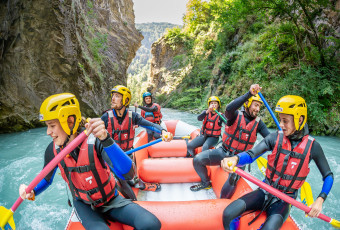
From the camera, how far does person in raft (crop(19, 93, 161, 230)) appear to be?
1512 mm

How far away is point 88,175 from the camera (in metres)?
1.63

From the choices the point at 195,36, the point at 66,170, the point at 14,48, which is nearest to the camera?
the point at 66,170

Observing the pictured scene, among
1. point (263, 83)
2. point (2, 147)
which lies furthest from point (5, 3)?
point (263, 83)

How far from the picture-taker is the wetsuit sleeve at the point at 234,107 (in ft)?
8.57

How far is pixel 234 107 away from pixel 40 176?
2.50 metres

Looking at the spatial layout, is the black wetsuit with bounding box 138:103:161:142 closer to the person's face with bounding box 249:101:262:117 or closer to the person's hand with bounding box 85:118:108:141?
the person's face with bounding box 249:101:262:117

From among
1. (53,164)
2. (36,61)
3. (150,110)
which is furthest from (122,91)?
(36,61)

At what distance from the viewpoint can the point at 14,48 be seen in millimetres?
6629

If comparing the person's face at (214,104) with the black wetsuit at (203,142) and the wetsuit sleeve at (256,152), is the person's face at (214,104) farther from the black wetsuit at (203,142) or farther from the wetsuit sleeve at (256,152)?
the wetsuit sleeve at (256,152)

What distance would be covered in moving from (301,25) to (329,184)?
9.71 meters

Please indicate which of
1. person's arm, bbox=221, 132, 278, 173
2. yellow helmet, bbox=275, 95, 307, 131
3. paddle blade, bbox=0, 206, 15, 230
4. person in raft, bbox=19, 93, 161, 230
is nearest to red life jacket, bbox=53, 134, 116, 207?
person in raft, bbox=19, 93, 161, 230

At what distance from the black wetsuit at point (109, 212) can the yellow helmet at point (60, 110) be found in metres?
0.27

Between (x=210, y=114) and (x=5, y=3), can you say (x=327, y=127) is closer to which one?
(x=210, y=114)

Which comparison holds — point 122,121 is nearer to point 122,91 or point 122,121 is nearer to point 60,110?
point 122,91
